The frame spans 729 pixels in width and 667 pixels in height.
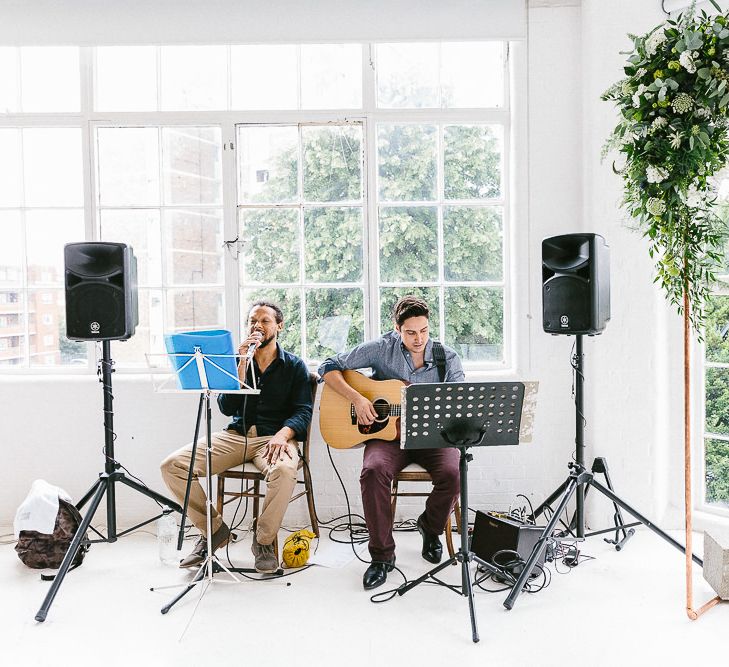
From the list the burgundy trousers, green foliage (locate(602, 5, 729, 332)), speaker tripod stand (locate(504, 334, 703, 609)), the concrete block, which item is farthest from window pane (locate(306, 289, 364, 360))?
the concrete block

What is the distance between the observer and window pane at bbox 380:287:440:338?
3.80 meters

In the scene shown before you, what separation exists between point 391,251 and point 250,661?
2309 mm

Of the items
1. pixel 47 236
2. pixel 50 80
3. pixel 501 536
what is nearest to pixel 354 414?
pixel 501 536

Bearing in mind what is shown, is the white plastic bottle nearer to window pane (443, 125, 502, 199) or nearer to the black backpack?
the black backpack

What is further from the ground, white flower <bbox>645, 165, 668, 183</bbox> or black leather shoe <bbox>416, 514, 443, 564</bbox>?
white flower <bbox>645, 165, 668, 183</bbox>

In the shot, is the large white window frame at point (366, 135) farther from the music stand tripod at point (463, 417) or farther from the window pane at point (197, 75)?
the music stand tripod at point (463, 417)

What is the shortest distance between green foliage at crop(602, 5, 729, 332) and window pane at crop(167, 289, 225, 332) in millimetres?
2331

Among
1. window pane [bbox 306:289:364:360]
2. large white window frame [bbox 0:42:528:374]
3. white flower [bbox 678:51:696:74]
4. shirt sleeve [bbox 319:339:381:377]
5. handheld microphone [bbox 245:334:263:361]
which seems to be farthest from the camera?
window pane [bbox 306:289:364:360]

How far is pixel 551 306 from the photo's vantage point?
3002 mm

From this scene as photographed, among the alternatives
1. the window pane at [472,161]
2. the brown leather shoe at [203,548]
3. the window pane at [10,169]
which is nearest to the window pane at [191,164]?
the window pane at [10,169]

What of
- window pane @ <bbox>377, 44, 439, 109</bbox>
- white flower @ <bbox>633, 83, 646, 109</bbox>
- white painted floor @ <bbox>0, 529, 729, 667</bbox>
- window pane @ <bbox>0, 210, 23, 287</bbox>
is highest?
window pane @ <bbox>377, 44, 439, 109</bbox>

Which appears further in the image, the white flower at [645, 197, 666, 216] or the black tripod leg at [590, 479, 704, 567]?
the black tripod leg at [590, 479, 704, 567]

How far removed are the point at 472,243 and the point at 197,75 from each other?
1889 millimetres

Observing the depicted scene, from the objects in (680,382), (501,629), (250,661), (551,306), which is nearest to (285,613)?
(250,661)
